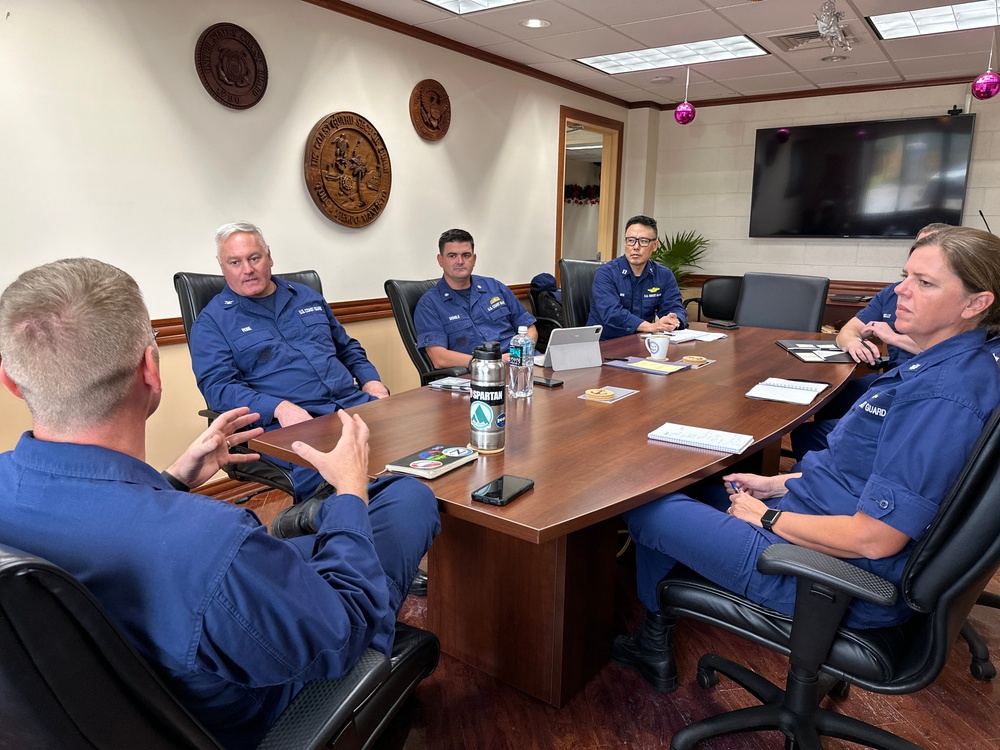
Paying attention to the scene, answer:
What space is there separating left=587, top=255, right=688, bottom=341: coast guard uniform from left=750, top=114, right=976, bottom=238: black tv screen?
2.64 m

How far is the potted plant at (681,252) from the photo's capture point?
644 centimetres

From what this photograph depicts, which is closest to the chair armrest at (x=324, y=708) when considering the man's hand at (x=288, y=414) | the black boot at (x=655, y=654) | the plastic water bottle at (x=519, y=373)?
the black boot at (x=655, y=654)

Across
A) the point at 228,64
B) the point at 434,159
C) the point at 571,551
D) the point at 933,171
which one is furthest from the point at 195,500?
the point at 933,171

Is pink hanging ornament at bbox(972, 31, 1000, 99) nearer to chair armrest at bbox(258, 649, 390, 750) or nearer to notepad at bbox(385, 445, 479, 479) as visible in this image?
notepad at bbox(385, 445, 479, 479)

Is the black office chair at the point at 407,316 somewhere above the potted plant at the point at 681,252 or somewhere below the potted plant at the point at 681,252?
below

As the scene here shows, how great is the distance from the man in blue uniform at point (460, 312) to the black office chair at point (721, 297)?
2.88m

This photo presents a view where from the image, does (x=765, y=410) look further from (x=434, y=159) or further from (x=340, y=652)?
(x=434, y=159)

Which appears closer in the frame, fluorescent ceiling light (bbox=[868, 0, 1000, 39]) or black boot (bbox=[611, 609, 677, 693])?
black boot (bbox=[611, 609, 677, 693])

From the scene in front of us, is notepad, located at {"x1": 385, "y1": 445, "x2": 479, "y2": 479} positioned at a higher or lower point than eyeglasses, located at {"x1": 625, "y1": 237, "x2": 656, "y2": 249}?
lower

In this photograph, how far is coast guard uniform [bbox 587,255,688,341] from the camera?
378cm

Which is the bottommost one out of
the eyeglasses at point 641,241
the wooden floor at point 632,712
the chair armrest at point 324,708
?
the wooden floor at point 632,712

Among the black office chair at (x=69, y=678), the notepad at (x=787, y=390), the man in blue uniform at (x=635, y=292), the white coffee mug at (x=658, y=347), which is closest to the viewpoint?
the black office chair at (x=69, y=678)

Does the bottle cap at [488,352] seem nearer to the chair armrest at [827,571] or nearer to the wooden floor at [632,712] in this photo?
the chair armrest at [827,571]

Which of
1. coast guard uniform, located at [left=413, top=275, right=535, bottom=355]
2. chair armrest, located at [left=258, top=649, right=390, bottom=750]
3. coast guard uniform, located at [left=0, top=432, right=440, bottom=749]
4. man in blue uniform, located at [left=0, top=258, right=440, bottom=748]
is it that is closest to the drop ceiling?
coast guard uniform, located at [left=413, top=275, right=535, bottom=355]
